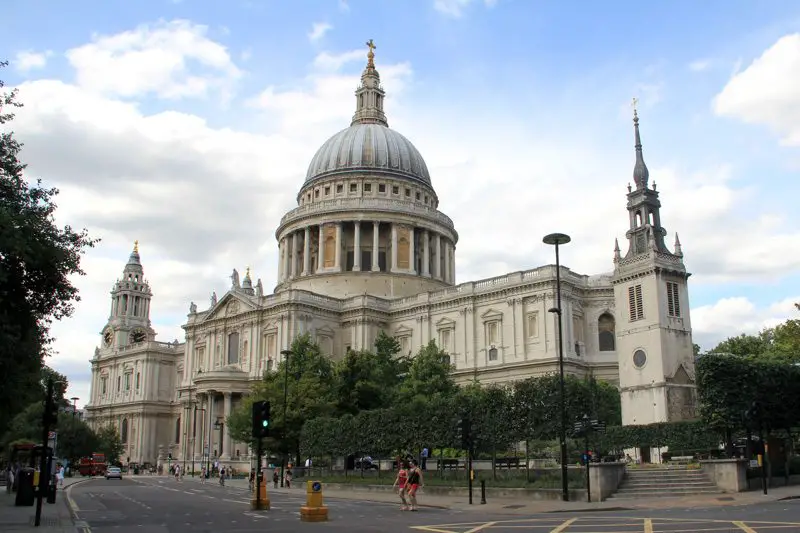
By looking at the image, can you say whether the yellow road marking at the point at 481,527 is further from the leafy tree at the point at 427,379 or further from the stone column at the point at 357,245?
the stone column at the point at 357,245

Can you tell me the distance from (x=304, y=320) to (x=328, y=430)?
1258 inches

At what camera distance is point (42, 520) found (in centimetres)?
2656

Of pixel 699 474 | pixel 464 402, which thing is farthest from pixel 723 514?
pixel 464 402

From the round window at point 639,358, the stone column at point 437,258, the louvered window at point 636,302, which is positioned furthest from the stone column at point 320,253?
the round window at point 639,358

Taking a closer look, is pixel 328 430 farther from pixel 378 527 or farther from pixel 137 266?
pixel 137 266

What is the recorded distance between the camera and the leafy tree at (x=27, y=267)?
24.6 metres

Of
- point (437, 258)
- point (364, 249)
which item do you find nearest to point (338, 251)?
point (364, 249)

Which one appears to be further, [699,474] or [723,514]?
[699,474]

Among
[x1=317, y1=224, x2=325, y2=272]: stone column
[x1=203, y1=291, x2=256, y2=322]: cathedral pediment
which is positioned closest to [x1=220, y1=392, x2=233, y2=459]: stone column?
[x1=203, y1=291, x2=256, y2=322]: cathedral pediment

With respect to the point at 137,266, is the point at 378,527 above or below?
below

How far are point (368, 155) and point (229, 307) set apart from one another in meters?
28.2

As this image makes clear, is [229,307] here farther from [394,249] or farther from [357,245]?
[394,249]

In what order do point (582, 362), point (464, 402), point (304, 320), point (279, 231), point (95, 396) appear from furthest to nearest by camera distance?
point (95, 396) → point (279, 231) → point (304, 320) → point (582, 362) → point (464, 402)

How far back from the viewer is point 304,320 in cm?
8538
